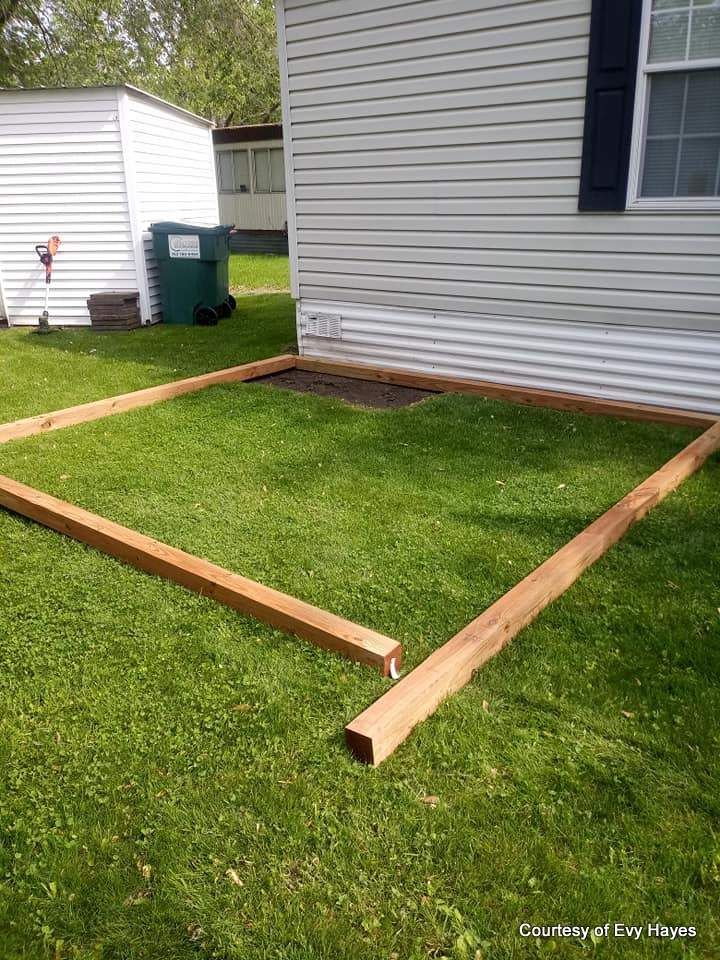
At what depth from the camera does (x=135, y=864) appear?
6.46 feet

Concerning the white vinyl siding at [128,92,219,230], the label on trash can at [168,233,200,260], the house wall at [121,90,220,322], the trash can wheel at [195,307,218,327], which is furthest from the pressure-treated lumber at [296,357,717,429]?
the white vinyl siding at [128,92,219,230]

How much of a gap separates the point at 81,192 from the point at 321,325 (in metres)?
4.77

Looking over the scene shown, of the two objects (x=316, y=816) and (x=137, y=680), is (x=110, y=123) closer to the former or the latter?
(x=137, y=680)

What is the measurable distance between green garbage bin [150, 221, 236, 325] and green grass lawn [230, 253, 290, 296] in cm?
382

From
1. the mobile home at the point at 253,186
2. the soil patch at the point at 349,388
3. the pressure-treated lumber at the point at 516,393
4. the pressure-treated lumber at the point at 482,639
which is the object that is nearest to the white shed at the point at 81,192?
the soil patch at the point at 349,388

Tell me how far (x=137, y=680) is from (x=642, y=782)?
1739 mm

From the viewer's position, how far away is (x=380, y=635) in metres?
2.73

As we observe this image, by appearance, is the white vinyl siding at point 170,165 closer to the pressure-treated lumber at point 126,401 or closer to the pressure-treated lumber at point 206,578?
the pressure-treated lumber at point 126,401

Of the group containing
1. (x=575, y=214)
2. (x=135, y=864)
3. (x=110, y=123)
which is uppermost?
(x=110, y=123)

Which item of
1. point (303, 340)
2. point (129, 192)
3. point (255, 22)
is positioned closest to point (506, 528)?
point (303, 340)

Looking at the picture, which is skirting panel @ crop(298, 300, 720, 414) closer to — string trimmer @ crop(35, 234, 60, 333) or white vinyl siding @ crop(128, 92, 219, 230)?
white vinyl siding @ crop(128, 92, 219, 230)

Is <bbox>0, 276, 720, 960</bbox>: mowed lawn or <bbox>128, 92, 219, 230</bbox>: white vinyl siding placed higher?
<bbox>128, 92, 219, 230</bbox>: white vinyl siding

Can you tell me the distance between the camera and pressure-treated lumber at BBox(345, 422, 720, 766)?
2.29 meters

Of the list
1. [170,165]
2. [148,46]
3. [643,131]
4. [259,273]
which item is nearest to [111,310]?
[170,165]
